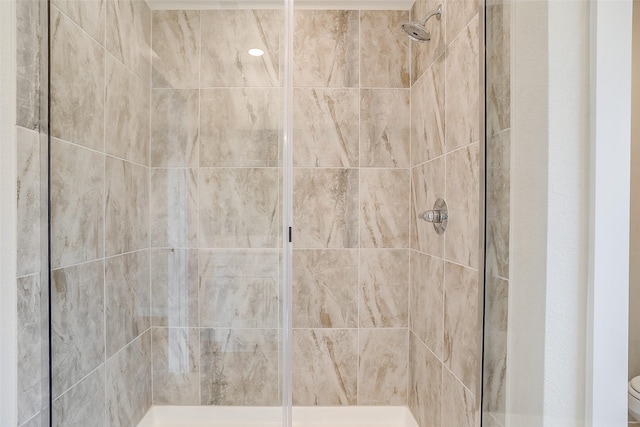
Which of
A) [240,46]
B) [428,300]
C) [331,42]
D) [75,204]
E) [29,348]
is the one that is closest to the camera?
[29,348]

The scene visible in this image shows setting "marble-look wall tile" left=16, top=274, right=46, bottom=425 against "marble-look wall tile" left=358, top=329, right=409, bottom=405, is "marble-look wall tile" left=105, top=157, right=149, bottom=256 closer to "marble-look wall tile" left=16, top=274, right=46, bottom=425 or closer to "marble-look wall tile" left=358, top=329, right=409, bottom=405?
"marble-look wall tile" left=16, top=274, right=46, bottom=425

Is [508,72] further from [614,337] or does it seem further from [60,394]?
[60,394]

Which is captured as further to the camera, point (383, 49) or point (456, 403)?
point (383, 49)

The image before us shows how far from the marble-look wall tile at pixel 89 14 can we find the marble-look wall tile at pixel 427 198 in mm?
1068

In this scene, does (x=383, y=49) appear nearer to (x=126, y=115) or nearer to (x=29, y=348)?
(x=126, y=115)

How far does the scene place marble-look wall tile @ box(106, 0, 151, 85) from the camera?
88 centimetres

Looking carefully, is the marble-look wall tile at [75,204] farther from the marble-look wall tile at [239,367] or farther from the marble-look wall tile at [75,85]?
the marble-look wall tile at [239,367]

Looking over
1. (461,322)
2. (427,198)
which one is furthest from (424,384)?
(427,198)

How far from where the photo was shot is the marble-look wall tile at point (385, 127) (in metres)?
1.67

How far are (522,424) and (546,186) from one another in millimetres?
377

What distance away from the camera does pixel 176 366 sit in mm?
945

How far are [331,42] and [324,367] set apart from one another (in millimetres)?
1477

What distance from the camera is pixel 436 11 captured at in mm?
1291

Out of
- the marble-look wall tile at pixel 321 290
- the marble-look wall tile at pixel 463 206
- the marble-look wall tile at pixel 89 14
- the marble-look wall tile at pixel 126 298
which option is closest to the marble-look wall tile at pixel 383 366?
the marble-look wall tile at pixel 321 290
